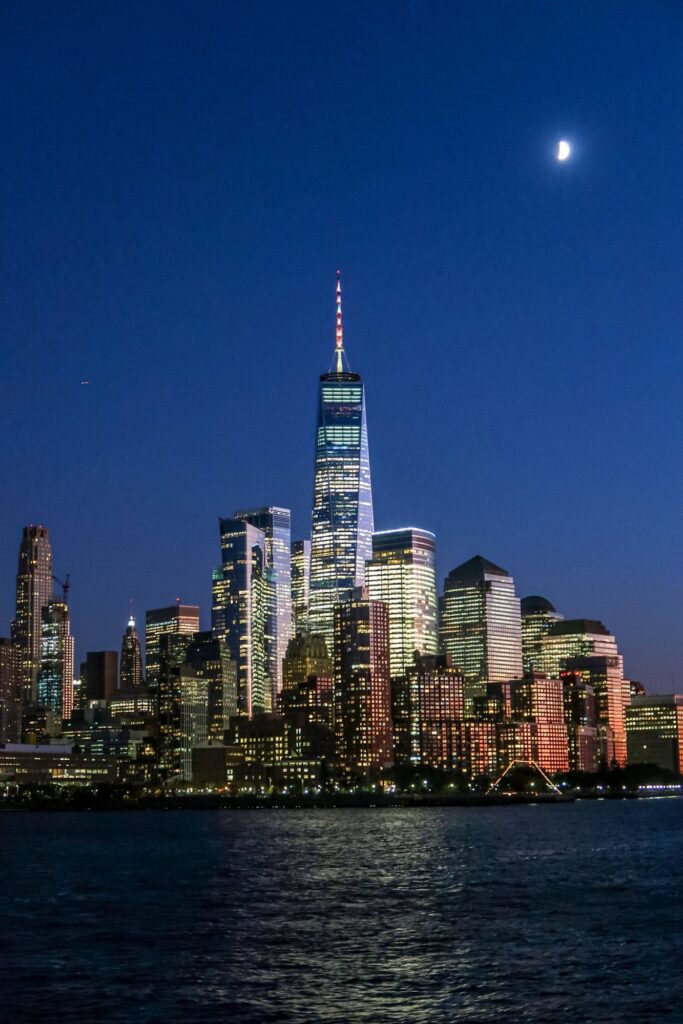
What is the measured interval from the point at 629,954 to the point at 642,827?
11194 cm

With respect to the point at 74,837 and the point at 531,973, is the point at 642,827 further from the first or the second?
the point at 531,973

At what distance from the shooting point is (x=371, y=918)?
62.8m

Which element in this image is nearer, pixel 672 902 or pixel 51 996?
pixel 51 996

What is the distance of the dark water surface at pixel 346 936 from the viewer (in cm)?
4131

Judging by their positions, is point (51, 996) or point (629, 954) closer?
point (51, 996)

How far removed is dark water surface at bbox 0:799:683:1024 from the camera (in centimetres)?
4131

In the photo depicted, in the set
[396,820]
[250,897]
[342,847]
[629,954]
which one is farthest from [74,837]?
[629,954]

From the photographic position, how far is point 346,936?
2206 inches

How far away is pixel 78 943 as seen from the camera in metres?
54.7

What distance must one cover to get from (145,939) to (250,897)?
740 inches

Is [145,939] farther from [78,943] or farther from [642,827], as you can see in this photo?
[642,827]

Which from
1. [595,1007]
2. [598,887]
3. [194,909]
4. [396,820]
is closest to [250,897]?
[194,909]

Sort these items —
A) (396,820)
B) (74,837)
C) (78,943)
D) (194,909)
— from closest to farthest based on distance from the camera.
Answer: (78,943), (194,909), (74,837), (396,820)

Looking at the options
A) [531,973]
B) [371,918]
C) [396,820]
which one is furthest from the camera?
[396,820]
